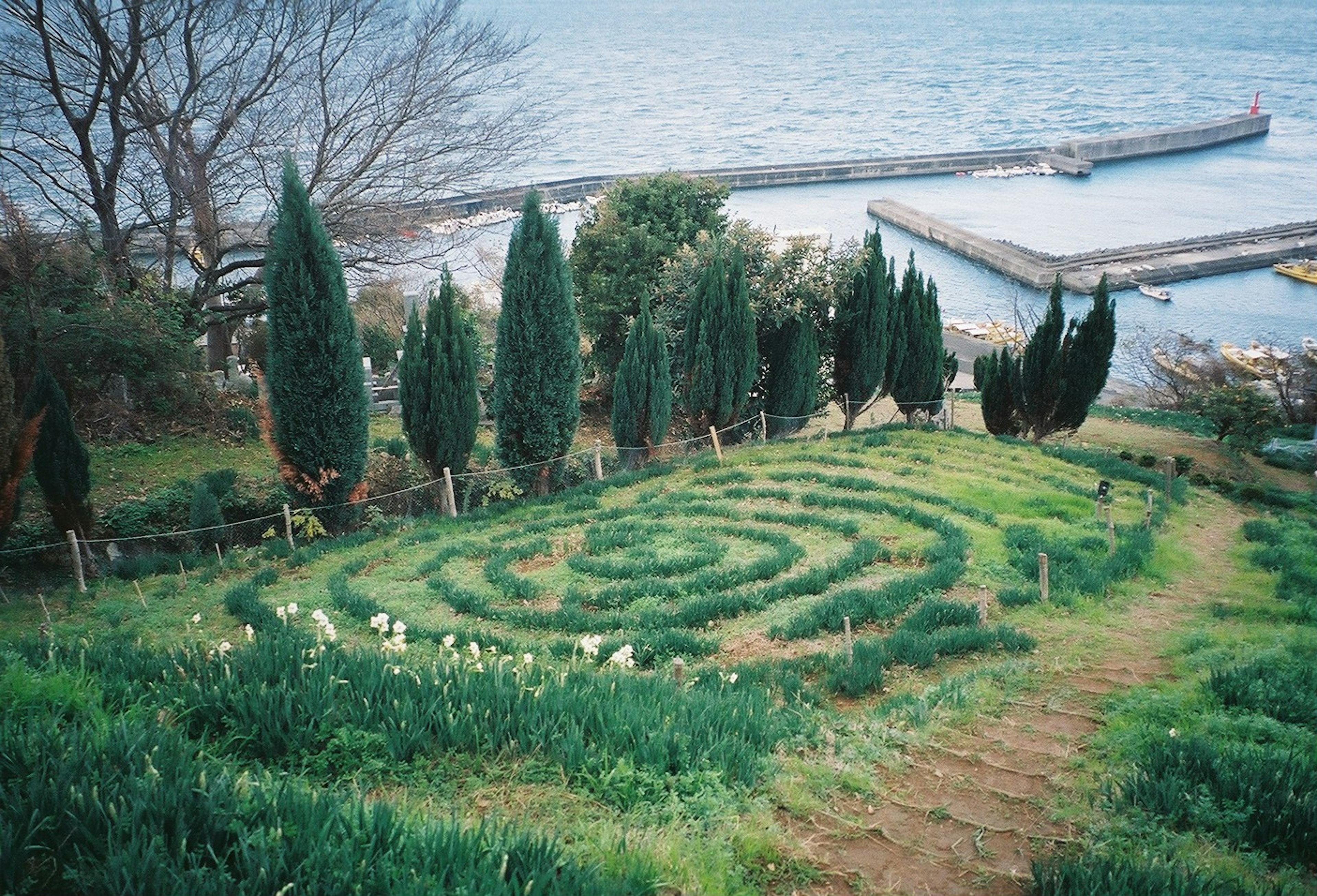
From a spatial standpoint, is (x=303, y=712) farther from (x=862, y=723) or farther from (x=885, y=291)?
(x=885, y=291)

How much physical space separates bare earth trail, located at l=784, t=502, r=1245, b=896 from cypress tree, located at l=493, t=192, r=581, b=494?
34.2 feet

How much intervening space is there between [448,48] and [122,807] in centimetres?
2682

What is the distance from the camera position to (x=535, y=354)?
1819 centimetres

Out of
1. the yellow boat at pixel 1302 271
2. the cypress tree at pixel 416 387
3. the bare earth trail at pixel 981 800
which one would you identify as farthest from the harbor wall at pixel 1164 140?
the bare earth trail at pixel 981 800

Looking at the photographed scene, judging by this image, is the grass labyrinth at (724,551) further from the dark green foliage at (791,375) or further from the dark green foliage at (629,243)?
the dark green foliage at (629,243)

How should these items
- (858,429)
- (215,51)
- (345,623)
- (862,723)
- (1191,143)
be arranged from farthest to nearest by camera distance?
(1191,143) < (215,51) < (858,429) < (345,623) < (862,723)

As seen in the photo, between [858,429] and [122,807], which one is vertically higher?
[122,807]

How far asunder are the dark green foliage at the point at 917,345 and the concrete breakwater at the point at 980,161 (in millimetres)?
43019

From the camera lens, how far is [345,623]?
11977 millimetres

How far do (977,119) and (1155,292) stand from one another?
180 feet

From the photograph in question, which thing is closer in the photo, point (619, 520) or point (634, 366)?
point (619, 520)

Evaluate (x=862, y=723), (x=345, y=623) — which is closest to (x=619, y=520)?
(x=345, y=623)

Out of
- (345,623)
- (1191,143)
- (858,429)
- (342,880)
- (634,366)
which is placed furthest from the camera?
(1191,143)

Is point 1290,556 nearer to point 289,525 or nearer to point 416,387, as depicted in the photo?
point 416,387
